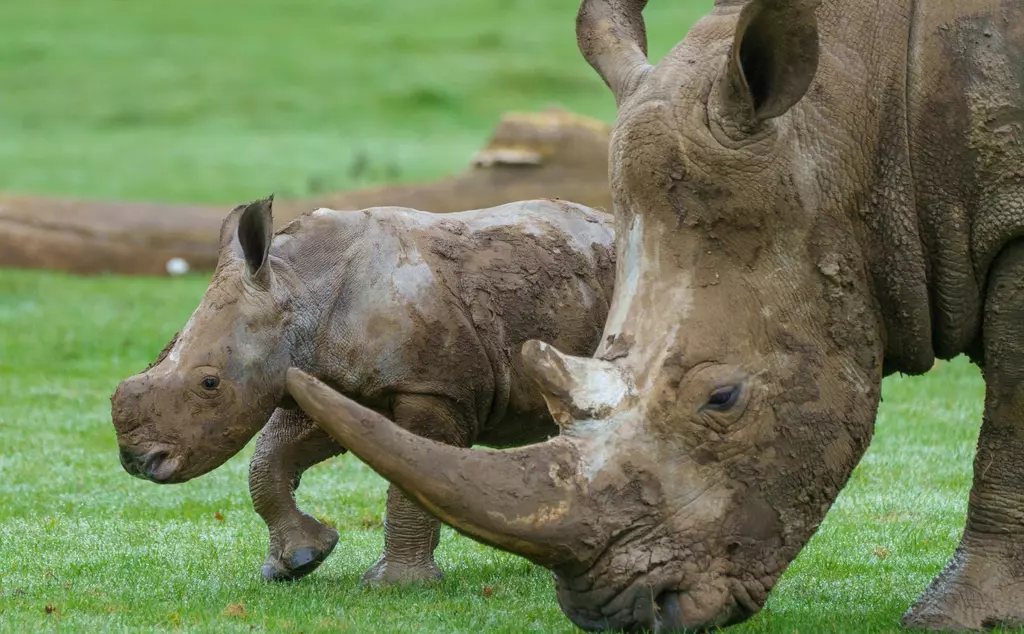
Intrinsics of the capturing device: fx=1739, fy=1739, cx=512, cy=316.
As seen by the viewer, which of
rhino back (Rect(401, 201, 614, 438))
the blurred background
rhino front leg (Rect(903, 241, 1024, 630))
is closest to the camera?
rhino front leg (Rect(903, 241, 1024, 630))

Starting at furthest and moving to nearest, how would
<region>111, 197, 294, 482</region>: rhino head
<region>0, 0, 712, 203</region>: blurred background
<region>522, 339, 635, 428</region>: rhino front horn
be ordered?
<region>0, 0, 712, 203</region>: blurred background → <region>111, 197, 294, 482</region>: rhino head → <region>522, 339, 635, 428</region>: rhino front horn

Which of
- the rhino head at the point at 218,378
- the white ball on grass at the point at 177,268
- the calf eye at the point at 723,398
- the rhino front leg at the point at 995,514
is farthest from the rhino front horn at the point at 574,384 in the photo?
the white ball on grass at the point at 177,268

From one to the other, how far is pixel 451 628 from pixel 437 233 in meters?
1.99

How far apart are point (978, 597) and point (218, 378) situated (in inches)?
116

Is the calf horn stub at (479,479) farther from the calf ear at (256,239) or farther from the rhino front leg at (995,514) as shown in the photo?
the calf ear at (256,239)

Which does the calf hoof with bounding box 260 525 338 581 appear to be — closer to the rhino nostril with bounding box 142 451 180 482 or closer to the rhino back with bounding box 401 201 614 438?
the rhino nostril with bounding box 142 451 180 482

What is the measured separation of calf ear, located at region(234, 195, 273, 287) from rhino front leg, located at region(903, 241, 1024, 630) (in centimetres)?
276

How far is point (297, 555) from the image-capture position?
725 cm

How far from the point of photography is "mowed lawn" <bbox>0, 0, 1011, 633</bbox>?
6.69 m

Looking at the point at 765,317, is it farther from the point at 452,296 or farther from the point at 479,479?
the point at 452,296

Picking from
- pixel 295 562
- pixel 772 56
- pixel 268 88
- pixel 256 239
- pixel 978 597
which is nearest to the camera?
pixel 772 56

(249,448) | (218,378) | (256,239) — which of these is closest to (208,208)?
(249,448)

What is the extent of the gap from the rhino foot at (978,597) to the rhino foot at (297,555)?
2.54 m

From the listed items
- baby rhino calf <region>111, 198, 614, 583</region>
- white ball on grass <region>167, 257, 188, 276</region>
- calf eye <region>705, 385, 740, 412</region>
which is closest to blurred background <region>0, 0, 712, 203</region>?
white ball on grass <region>167, 257, 188, 276</region>
